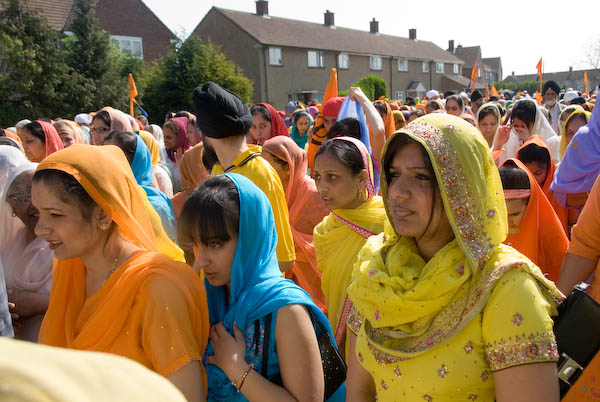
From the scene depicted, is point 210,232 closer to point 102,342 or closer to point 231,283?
point 231,283

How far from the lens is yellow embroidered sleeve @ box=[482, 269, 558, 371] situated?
138cm

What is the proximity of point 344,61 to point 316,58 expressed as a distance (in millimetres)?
3608

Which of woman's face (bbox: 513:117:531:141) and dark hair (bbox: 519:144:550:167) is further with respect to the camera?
woman's face (bbox: 513:117:531:141)

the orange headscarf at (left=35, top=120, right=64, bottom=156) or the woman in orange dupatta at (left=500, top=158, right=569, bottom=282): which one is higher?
the orange headscarf at (left=35, top=120, right=64, bottom=156)

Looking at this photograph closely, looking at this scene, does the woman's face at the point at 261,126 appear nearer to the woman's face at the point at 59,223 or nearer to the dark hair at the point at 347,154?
the dark hair at the point at 347,154

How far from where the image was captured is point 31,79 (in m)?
21.0

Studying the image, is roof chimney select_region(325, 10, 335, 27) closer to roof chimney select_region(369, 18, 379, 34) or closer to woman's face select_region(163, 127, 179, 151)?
roof chimney select_region(369, 18, 379, 34)

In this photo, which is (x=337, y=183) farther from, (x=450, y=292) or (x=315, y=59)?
(x=315, y=59)

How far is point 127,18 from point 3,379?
39417 millimetres

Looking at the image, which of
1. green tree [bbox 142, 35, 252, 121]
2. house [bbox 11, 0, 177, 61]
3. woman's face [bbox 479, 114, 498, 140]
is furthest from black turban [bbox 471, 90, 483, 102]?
house [bbox 11, 0, 177, 61]

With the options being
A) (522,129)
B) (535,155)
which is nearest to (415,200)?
(535,155)

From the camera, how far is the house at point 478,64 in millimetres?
66438

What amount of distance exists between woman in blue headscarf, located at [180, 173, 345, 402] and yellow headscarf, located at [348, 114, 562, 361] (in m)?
0.31

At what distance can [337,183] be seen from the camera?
306 centimetres
